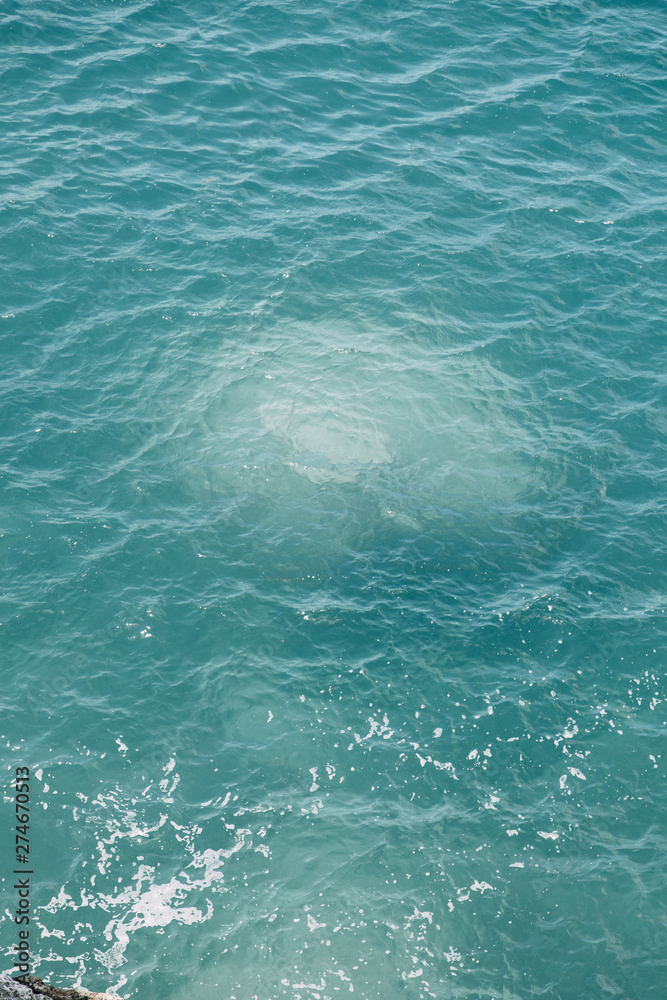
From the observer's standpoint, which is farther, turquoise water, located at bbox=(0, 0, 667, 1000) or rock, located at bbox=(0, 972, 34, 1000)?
turquoise water, located at bbox=(0, 0, 667, 1000)

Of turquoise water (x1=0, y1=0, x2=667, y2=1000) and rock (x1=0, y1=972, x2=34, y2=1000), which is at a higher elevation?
rock (x1=0, y1=972, x2=34, y2=1000)

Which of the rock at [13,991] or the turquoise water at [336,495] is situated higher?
the rock at [13,991]

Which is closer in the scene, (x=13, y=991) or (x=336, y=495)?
(x=13, y=991)

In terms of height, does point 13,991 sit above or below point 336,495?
above

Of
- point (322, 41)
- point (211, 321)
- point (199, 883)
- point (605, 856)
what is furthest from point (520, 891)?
point (322, 41)

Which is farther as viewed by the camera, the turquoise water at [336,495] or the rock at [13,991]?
the turquoise water at [336,495]

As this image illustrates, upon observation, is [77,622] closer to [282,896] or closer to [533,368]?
[282,896]

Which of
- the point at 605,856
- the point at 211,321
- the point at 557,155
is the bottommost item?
the point at 605,856

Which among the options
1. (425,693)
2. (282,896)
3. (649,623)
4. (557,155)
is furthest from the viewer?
(557,155)
